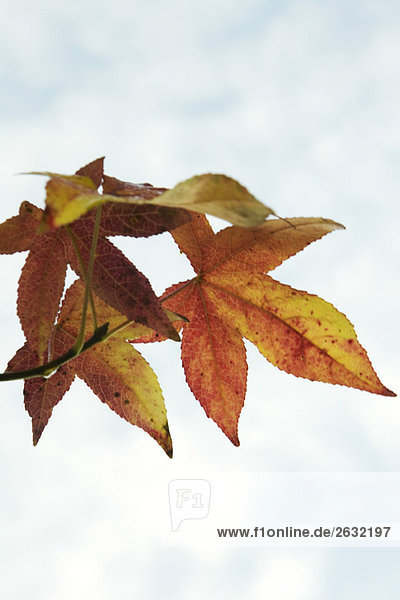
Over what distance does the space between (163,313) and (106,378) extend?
164 mm

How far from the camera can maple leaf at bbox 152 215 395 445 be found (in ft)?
2.08

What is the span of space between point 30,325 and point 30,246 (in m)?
0.08

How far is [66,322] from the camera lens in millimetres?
684

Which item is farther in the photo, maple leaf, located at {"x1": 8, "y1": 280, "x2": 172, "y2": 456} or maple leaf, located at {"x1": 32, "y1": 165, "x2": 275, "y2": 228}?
maple leaf, located at {"x1": 8, "y1": 280, "x2": 172, "y2": 456}

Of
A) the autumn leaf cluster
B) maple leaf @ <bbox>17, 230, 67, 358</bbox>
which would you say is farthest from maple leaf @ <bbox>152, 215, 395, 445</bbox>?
maple leaf @ <bbox>17, 230, 67, 358</bbox>

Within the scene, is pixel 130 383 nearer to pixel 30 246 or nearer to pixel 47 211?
pixel 30 246

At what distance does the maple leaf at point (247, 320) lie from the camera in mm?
633

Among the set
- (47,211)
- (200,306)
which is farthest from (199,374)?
(47,211)

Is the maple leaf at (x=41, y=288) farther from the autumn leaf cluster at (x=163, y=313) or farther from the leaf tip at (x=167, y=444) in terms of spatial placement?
the leaf tip at (x=167, y=444)

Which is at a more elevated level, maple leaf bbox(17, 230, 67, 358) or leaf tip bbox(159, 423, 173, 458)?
maple leaf bbox(17, 230, 67, 358)

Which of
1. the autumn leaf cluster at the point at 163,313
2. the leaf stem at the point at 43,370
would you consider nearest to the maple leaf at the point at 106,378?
the autumn leaf cluster at the point at 163,313

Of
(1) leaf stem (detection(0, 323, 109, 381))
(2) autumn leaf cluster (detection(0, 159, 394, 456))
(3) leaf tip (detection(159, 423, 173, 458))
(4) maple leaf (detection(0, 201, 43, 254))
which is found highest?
(4) maple leaf (detection(0, 201, 43, 254))

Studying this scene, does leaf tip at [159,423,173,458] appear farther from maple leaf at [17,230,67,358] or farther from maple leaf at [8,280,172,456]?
maple leaf at [17,230,67,358]

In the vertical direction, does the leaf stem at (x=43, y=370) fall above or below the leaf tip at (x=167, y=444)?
above
